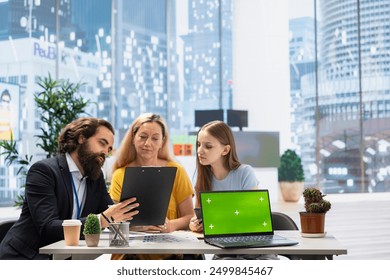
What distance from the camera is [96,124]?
2.35m

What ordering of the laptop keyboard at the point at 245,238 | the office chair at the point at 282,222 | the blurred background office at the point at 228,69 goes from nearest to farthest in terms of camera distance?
the laptop keyboard at the point at 245,238, the office chair at the point at 282,222, the blurred background office at the point at 228,69

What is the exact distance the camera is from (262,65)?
1049 centimetres

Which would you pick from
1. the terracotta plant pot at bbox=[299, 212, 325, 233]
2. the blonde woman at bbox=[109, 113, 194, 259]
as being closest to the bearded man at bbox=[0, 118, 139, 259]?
the blonde woman at bbox=[109, 113, 194, 259]

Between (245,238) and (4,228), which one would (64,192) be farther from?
(245,238)

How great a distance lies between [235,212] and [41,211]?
2.50ft

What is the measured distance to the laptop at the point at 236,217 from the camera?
2.03 metres

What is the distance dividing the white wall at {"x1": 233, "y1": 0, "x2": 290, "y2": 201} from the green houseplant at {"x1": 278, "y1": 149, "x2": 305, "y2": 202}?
372 mm

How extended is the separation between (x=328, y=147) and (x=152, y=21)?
4306mm

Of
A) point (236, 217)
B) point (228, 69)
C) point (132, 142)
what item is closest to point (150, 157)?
point (132, 142)

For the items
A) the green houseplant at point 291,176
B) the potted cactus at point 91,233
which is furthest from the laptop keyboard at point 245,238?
the green houseplant at point 291,176

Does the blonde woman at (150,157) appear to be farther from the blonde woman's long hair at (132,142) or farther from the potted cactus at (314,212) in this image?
the potted cactus at (314,212)

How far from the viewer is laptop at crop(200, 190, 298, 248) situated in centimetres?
203

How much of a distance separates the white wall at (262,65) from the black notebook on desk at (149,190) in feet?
27.7

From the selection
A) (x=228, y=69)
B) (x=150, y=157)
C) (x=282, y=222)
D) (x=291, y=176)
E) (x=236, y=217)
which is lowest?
(x=291, y=176)
